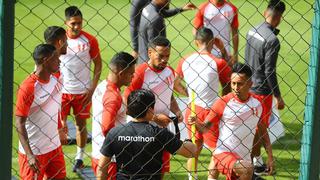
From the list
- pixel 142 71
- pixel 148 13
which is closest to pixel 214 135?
pixel 142 71

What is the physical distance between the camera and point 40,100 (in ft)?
22.7

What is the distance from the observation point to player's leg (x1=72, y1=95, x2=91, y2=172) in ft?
28.9

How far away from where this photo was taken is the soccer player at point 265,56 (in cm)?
877

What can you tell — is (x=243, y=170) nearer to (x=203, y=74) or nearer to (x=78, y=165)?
(x=203, y=74)

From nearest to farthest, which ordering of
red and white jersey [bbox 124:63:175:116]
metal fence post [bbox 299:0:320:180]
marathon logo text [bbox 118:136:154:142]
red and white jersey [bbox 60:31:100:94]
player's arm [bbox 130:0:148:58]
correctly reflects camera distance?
metal fence post [bbox 299:0:320:180] < marathon logo text [bbox 118:136:154:142] < red and white jersey [bbox 124:63:175:116] < red and white jersey [bbox 60:31:100:94] < player's arm [bbox 130:0:148:58]

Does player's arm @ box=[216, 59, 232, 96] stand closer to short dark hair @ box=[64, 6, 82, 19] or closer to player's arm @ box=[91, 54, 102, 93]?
player's arm @ box=[91, 54, 102, 93]

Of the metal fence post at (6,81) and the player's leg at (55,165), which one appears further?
the player's leg at (55,165)

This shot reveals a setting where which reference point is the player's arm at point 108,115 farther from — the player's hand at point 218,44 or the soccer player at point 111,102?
the player's hand at point 218,44

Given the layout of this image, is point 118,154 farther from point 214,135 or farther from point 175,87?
point 175,87

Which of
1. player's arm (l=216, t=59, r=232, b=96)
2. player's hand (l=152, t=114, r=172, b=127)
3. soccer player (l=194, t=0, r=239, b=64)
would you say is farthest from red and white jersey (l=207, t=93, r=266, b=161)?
soccer player (l=194, t=0, r=239, b=64)

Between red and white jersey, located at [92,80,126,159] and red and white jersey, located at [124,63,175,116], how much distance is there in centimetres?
82

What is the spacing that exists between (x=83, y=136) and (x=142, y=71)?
1367 mm

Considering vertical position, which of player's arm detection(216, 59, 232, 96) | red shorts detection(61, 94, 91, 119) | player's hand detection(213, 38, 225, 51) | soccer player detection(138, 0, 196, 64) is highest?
soccer player detection(138, 0, 196, 64)

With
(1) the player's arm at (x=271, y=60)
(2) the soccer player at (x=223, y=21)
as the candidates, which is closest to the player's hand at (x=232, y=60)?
(2) the soccer player at (x=223, y=21)
